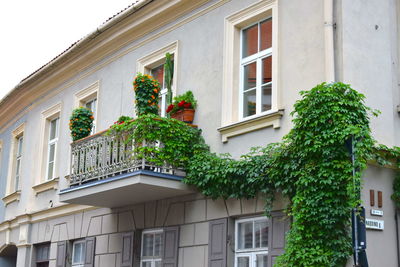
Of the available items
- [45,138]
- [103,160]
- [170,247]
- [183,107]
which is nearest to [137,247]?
[170,247]

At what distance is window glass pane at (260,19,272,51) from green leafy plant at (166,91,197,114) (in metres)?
1.76

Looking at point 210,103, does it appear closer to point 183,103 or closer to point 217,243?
point 183,103

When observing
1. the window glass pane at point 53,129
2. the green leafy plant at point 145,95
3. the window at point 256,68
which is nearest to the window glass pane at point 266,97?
the window at point 256,68

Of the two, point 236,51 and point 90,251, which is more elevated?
point 236,51

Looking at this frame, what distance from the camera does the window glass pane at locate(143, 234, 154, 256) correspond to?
13133 mm

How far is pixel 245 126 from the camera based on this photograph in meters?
11.1

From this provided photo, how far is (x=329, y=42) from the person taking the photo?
394 inches

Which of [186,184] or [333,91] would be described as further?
[186,184]

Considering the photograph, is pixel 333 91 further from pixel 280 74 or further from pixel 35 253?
pixel 35 253

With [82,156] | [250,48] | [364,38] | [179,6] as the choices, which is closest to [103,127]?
[82,156]

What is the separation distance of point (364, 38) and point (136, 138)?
4.27 meters

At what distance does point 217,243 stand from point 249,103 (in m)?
2.54

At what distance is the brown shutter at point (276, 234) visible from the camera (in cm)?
997

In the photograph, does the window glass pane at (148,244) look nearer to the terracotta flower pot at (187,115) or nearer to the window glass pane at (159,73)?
the terracotta flower pot at (187,115)
